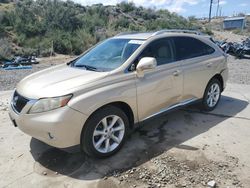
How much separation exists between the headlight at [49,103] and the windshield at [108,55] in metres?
0.91

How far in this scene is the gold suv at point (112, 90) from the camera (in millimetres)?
3209

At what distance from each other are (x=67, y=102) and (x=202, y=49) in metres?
3.18

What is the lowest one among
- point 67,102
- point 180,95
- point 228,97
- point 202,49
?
point 228,97

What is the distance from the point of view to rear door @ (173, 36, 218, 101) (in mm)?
4613

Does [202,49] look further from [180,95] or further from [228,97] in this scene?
[228,97]

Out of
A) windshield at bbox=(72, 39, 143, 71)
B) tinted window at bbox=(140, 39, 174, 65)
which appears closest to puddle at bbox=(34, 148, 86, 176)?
windshield at bbox=(72, 39, 143, 71)

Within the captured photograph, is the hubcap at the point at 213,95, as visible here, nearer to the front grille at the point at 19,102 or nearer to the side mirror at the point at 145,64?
the side mirror at the point at 145,64

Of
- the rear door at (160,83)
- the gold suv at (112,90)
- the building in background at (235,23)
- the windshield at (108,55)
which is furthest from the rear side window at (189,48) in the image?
the building in background at (235,23)

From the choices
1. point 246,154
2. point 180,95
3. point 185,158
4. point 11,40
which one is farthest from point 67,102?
point 11,40

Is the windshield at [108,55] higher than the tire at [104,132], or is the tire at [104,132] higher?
the windshield at [108,55]

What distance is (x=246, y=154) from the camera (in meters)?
3.76

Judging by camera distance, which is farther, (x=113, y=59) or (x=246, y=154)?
(x=113, y=59)

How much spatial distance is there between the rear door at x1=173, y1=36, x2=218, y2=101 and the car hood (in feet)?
5.61

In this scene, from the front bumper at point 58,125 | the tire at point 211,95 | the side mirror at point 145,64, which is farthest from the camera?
the tire at point 211,95
